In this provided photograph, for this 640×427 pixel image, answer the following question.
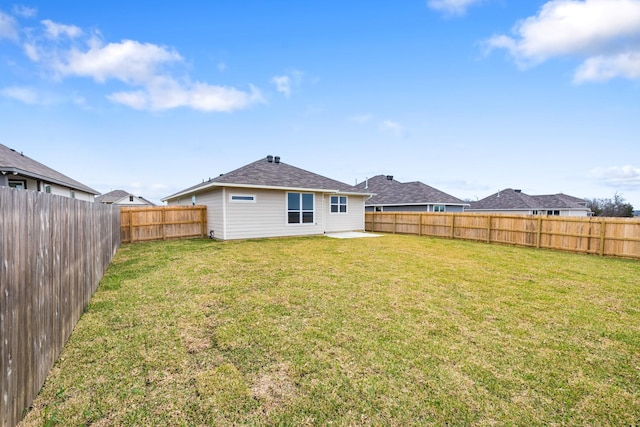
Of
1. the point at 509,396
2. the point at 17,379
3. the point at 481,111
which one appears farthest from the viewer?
the point at 481,111

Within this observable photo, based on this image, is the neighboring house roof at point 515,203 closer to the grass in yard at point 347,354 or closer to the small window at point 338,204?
the small window at point 338,204

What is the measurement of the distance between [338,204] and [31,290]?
16.1 m

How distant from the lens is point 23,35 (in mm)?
10266

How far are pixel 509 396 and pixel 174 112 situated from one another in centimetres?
2041

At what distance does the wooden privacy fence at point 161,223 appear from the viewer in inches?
523

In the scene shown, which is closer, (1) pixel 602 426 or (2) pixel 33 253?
(1) pixel 602 426

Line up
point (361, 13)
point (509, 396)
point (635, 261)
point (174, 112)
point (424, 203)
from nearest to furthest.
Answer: point (509, 396) → point (635, 261) → point (361, 13) → point (174, 112) → point (424, 203)

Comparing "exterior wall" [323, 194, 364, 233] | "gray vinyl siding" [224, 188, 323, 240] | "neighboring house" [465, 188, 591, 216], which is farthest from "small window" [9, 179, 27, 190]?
"neighboring house" [465, 188, 591, 216]

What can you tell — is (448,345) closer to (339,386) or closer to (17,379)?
(339,386)

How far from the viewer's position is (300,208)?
15664 mm

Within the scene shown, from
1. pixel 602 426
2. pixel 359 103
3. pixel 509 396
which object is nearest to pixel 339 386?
pixel 509 396

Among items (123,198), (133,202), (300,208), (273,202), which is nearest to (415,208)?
(300,208)

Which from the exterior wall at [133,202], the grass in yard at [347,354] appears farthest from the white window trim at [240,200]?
the exterior wall at [133,202]

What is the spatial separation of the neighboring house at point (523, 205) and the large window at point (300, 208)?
2792cm
